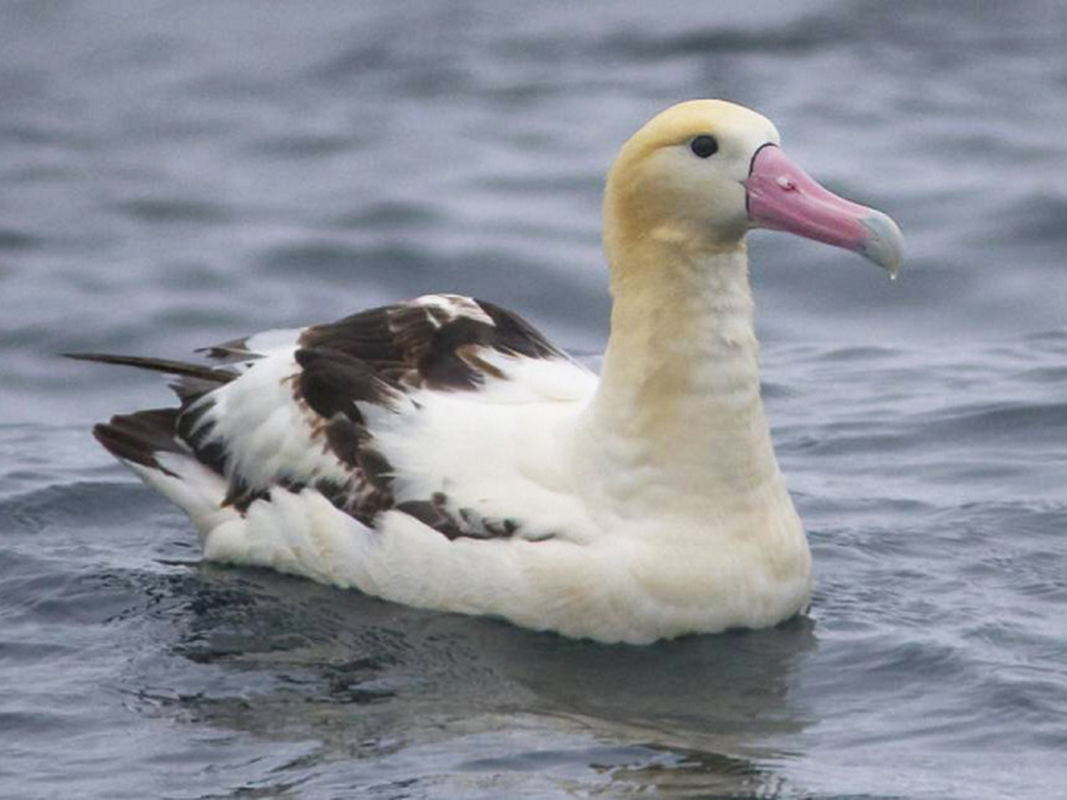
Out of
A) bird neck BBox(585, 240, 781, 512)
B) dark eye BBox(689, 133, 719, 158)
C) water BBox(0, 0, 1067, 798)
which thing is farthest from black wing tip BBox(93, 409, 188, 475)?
dark eye BBox(689, 133, 719, 158)

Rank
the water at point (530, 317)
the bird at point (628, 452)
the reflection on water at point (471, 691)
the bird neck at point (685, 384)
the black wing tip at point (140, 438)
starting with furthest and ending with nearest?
the black wing tip at point (140, 438), the bird neck at point (685, 384), the bird at point (628, 452), the water at point (530, 317), the reflection on water at point (471, 691)

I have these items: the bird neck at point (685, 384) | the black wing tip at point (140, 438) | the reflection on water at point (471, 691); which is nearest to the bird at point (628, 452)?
the bird neck at point (685, 384)

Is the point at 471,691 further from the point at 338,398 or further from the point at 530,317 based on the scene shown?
the point at 530,317

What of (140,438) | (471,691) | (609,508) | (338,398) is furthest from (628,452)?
(140,438)

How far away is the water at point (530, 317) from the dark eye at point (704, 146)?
169cm

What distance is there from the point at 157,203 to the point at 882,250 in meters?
9.72

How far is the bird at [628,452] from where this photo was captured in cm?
999

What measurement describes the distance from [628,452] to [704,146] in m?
1.11

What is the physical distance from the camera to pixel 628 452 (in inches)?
401

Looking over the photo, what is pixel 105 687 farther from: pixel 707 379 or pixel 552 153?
pixel 552 153

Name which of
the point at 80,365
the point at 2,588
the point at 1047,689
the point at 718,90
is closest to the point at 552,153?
the point at 718,90

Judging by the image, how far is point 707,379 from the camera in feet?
33.4

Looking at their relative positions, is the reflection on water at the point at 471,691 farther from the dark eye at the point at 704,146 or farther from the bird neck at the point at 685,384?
the dark eye at the point at 704,146

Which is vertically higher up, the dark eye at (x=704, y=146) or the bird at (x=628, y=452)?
the dark eye at (x=704, y=146)
